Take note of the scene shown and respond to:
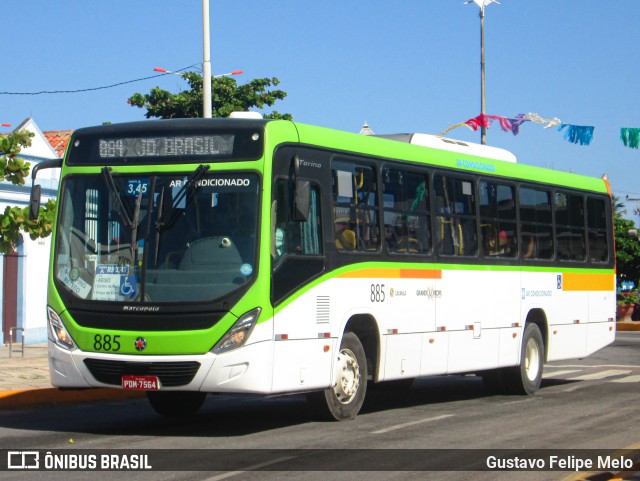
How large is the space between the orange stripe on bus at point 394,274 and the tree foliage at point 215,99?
29.6m

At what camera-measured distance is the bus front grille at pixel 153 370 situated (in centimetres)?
1152

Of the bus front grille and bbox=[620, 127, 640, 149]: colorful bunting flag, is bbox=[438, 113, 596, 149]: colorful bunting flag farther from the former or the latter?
the bus front grille

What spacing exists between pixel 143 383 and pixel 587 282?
9899 mm

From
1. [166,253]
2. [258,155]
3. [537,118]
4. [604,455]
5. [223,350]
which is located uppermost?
[537,118]

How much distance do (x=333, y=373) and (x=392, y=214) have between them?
241 cm

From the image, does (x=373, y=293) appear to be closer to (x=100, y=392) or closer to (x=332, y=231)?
(x=332, y=231)

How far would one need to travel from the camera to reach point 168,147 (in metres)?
12.2

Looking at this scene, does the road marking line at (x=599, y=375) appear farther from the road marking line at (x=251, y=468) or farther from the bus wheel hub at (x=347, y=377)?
the road marking line at (x=251, y=468)

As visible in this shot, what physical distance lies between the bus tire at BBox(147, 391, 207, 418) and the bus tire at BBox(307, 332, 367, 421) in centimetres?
160

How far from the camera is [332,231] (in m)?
12.9

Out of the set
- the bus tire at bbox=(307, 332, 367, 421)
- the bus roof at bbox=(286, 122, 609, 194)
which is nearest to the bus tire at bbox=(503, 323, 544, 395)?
the bus roof at bbox=(286, 122, 609, 194)

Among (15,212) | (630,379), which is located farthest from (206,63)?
(630,379)

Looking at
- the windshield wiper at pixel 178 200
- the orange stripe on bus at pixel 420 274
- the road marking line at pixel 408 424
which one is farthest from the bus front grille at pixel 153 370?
the orange stripe on bus at pixel 420 274

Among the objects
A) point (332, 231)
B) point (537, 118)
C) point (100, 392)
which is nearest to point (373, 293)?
point (332, 231)
